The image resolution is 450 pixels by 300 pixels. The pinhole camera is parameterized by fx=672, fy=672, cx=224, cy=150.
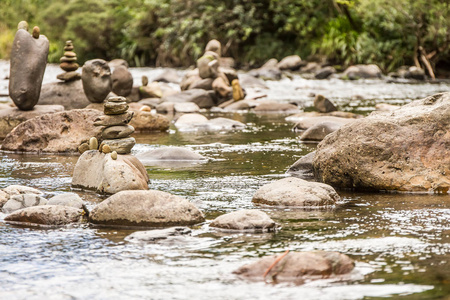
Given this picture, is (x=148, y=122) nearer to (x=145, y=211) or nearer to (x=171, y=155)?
(x=171, y=155)

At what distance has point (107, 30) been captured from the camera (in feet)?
130

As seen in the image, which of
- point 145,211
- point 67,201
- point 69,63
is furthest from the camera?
point 69,63

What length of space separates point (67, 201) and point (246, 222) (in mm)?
1659

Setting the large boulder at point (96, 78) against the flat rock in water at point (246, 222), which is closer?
the flat rock in water at point (246, 222)

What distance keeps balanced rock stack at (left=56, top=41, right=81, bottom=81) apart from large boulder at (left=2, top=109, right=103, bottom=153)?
9.80 ft

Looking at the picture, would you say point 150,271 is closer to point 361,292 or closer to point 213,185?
point 361,292

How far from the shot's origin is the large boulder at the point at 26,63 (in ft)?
35.2

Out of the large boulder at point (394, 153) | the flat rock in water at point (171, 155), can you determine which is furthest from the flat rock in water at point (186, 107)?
the large boulder at point (394, 153)

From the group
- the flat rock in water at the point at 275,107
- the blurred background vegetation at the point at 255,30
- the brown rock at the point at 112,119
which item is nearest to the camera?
the brown rock at the point at 112,119

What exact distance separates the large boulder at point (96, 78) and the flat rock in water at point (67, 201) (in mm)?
6181

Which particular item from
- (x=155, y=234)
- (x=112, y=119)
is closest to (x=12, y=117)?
(x=112, y=119)

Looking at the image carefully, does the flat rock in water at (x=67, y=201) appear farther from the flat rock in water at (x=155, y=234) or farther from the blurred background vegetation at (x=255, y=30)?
the blurred background vegetation at (x=255, y=30)

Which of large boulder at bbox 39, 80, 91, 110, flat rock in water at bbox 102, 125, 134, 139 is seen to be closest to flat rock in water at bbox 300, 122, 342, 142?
flat rock in water at bbox 102, 125, 134, 139

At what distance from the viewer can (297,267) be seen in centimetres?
404
